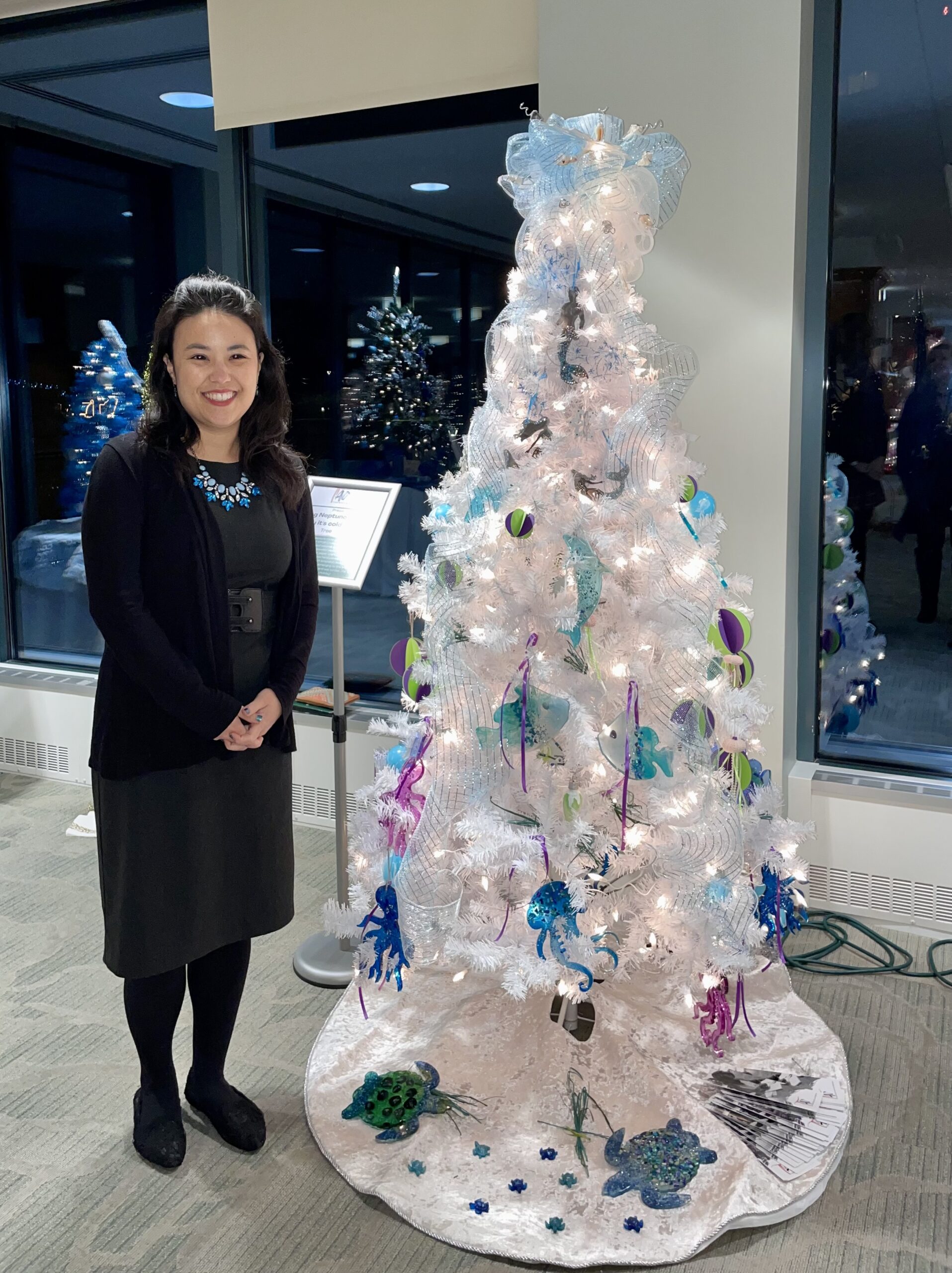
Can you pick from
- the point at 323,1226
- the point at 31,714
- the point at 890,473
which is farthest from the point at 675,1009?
the point at 31,714

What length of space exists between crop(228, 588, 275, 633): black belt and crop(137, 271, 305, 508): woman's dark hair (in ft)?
0.66

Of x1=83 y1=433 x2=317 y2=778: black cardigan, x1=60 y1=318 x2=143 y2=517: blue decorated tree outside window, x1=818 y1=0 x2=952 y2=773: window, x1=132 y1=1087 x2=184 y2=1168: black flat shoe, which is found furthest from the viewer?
x1=60 y1=318 x2=143 y2=517: blue decorated tree outside window

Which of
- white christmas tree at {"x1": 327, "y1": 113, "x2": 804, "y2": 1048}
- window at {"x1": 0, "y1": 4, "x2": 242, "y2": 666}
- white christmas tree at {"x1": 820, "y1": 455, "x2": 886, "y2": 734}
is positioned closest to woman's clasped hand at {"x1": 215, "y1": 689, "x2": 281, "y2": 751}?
white christmas tree at {"x1": 327, "y1": 113, "x2": 804, "y2": 1048}

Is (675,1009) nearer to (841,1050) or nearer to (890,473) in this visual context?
(841,1050)

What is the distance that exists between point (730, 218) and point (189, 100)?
231cm

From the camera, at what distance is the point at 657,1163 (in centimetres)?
219

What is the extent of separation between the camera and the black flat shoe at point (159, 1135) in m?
2.22

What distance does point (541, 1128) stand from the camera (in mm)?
2312

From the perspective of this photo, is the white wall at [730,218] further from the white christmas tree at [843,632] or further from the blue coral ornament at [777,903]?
the blue coral ornament at [777,903]

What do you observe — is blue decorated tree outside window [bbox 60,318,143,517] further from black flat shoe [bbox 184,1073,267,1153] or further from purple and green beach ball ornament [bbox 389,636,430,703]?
black flat shoe [bbox 184,1073,267,1153]

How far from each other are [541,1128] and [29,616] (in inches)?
144

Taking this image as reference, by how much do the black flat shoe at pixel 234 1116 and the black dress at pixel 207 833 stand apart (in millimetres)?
388

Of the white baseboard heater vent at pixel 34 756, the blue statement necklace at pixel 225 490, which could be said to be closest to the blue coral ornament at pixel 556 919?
the blue statement necklace at pixel 225 490

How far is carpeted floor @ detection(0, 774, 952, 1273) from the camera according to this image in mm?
1994
